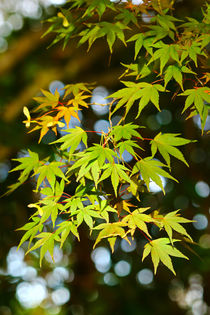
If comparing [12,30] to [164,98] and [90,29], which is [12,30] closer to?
[164,98]

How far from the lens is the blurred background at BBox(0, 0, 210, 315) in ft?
9.64

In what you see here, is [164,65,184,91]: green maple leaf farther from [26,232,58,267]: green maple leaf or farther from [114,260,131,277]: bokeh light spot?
[114,260,131,277]: bokeh light spot

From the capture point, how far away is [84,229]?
3488 millimetres

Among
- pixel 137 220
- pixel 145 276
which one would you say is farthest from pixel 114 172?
pixel 145 276

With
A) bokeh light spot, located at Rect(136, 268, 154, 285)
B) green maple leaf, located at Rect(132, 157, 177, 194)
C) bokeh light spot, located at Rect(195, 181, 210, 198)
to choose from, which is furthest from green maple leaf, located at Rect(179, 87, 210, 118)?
bokeh light spot, located at Rect(136, 268, 154, 285)

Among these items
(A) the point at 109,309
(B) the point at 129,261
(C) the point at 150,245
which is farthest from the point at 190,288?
(C) the point at 150,245

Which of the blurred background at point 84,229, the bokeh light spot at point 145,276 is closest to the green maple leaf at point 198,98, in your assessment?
the blurred background at point 84,229

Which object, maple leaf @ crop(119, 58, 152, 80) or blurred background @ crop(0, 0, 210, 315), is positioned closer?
maple leaf @ crop(119, 58, 152, 80)

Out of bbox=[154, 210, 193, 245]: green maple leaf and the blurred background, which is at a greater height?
bbox=[154, 210, 193, 245]: green maple leaf

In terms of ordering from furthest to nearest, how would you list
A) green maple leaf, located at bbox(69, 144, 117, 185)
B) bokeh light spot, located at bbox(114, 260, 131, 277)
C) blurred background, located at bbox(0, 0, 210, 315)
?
bokeh light spot, located at bbox(114, 260, 131, 277), blurred background, located at bbox(0, 0, 210, 315), green maple leaf, located at bbox(69, 144, 117, 185)

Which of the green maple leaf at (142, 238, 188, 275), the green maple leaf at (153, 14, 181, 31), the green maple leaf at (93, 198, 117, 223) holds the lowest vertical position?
the green maple leaf at (142, 238, 188, 275)

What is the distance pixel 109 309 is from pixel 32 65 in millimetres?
3043

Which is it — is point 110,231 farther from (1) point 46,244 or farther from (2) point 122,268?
(2) point 122,268

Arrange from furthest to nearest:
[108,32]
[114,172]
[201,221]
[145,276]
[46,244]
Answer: [145,276], [201,221], [108,32], [46,244], [114,172]
